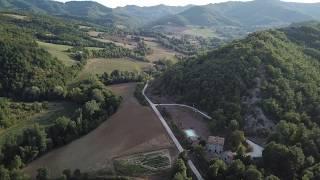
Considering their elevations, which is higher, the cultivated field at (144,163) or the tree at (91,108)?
the tree at (91,108)

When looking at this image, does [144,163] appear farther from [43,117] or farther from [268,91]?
[268,91]

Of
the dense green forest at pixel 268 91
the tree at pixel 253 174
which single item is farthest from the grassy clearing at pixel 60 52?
the tree at pixel 253 174

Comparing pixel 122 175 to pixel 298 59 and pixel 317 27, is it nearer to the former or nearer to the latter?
pixel 298 59

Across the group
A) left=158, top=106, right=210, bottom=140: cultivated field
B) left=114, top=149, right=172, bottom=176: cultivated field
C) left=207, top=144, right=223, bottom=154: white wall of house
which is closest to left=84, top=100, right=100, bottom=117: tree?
left=158, top=106, right=210, bottom=140: cultivated field

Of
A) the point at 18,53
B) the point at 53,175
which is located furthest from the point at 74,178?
the point at 18,53

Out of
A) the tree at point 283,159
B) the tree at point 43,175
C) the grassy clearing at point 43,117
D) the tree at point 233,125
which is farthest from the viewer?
the grassy clearing at point 43,117

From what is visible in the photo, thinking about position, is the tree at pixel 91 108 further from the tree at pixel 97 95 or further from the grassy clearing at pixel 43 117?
the grassy clearing at pixel 43 117

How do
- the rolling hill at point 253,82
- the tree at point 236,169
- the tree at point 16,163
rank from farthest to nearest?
1. the rolling hill at point 253,82
2. the tree at point 16,163
3. the tree at point 236,169
